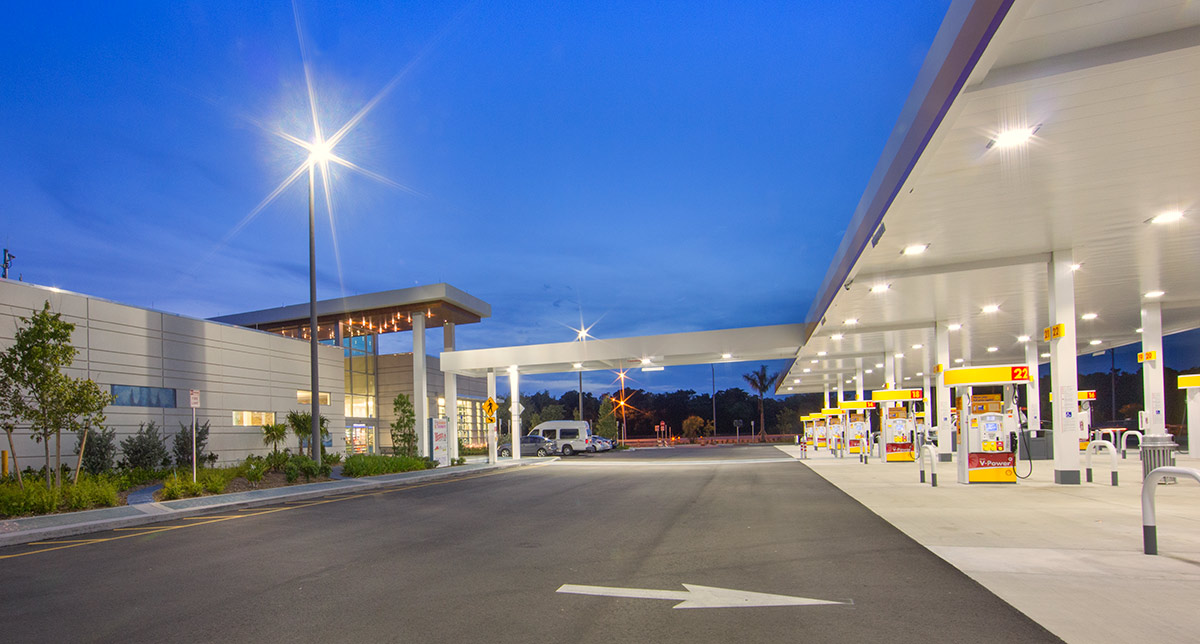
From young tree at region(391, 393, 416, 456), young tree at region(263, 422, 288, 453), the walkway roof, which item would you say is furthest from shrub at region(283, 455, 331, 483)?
the walkway roof

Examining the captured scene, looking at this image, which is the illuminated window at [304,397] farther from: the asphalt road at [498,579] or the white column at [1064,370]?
the white column at [1064,370]

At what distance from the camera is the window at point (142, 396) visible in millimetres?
22516

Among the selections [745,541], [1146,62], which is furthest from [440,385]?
[1146,62]

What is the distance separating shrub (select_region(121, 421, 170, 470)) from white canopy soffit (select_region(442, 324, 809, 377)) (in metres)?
15.8

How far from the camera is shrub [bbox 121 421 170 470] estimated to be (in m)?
21.1

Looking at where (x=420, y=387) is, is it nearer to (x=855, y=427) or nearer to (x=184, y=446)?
(x=184, y=446)

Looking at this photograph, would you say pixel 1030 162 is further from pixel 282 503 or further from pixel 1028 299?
pixel 282 503

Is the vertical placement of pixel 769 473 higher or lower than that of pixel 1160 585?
lower

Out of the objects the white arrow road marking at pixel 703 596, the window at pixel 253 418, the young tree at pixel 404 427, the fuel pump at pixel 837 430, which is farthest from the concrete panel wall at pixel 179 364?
the fuel pump at pixel 837 430

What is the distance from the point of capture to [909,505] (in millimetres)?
12727

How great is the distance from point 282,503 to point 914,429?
24.1 meters

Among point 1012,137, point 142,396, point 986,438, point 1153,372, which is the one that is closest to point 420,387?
point 142,396

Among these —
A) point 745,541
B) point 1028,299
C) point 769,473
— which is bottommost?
point 769,473

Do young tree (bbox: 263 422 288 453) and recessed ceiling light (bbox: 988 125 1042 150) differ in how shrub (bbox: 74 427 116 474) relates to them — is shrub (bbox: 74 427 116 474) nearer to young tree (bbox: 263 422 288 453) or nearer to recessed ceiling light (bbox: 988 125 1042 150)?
young tree (bbox: 263 422 288 453)
